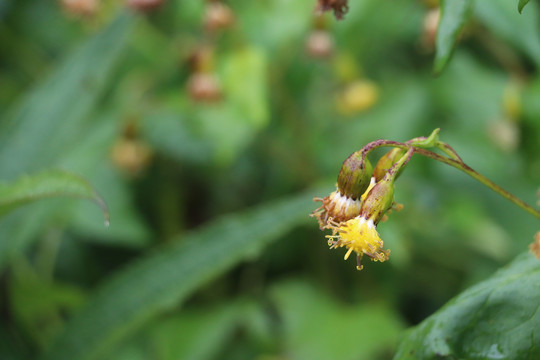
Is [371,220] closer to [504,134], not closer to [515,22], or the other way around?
[515,22]

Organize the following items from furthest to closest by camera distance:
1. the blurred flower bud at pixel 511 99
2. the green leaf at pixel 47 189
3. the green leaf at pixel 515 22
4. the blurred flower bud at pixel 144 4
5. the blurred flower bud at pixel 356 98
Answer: the blurred flower bud at pixel 356 98 → the blurred flower bud at pixel 511 99 → the blurred flower bud at pixel 144 4 → the green leaf at pixel 515 22 → the green leaf at pixel 47 189

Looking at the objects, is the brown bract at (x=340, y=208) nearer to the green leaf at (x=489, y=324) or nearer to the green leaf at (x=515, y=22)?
the green leaf at (x=489, y=324)

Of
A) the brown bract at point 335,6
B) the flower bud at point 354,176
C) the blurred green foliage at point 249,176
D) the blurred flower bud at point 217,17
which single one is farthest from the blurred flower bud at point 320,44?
the flower bud at point 354,176

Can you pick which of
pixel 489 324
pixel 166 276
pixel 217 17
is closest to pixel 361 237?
pixel 489 324

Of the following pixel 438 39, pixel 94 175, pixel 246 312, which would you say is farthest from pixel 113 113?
pixel 438 39

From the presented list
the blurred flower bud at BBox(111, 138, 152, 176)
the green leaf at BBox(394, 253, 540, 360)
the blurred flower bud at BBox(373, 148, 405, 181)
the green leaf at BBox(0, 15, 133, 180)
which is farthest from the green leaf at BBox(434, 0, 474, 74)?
the blurred flower bud at BBox(111, 138, 152, 176)

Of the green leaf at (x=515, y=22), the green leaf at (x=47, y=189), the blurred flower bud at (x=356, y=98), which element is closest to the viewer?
the green leaf at (x=47, y=189)

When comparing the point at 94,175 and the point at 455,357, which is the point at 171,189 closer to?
the point at 94,175
